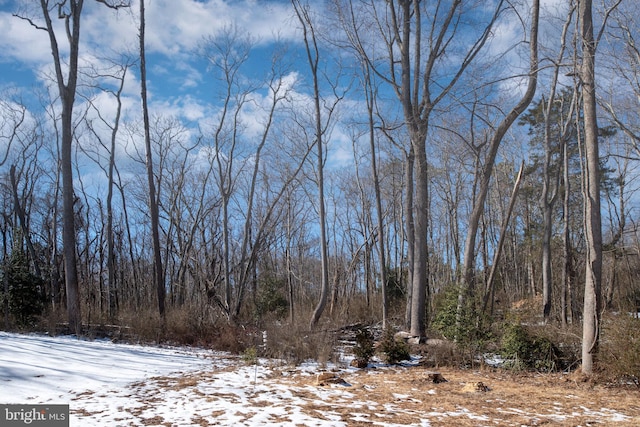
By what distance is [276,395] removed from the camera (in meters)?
6.54

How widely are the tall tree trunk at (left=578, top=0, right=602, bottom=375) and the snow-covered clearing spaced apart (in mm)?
889

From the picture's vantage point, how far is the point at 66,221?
13.5m

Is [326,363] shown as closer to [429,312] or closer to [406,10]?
[429,312]

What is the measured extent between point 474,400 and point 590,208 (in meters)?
4.39

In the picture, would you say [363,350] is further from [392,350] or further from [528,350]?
[528,350]

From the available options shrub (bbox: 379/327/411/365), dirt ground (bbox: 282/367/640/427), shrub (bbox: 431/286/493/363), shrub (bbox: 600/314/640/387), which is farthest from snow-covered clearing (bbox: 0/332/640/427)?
shrub (bbox: 431/286/493/363)

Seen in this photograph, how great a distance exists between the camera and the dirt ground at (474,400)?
5441 millimetres

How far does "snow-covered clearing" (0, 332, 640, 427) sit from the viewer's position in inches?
211

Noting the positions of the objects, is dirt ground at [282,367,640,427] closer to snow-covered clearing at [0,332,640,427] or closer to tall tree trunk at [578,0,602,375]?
snow-covered clearing at [0,332,640,427]

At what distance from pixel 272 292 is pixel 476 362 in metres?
14.0

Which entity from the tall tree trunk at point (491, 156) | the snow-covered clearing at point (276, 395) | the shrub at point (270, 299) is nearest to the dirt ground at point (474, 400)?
the snow-covered clearing at point (276, 395)
